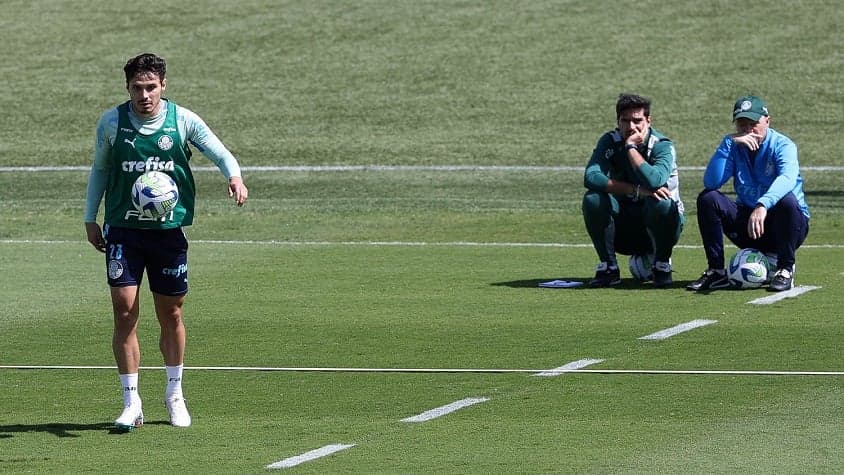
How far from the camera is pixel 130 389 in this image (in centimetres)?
866

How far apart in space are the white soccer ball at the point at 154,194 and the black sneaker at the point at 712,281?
6.24m

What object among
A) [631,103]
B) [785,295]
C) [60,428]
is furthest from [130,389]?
[785,295]

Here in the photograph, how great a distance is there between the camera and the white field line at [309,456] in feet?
24.8

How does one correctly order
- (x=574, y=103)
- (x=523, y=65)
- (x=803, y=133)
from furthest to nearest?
(x=523, y=65) → (x=574, y=103) → (x=803, y=133)

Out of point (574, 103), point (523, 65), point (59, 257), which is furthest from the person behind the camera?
point (523, 65)

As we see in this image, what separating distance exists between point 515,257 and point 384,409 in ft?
25.7

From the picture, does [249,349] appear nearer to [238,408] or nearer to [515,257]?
[238,408]

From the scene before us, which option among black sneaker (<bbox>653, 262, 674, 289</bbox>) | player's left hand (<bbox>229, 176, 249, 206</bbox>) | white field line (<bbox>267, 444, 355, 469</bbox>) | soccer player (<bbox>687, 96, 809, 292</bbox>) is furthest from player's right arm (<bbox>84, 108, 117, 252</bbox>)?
black sneaker (<bbox>653, 262, 674, 289</bbox>)

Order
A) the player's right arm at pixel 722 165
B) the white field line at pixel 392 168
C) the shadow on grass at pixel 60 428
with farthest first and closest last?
the white field line at pixel 392 168 < the player's right arm at pixel 722 165 < the shadow on grass at pixel 60 428

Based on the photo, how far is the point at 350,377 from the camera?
1006 centimetres

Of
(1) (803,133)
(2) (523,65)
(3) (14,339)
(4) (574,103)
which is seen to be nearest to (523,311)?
(3) (14,339)

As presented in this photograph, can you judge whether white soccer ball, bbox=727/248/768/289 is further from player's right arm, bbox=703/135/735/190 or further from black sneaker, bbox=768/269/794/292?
player's right arm, bbox=703/135/735/190

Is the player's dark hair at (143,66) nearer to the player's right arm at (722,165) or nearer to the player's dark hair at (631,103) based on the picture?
the player's dark hair at (631,103)

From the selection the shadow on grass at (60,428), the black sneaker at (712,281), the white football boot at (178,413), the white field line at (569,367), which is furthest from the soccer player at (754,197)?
the shadow on grass at (60,428)
